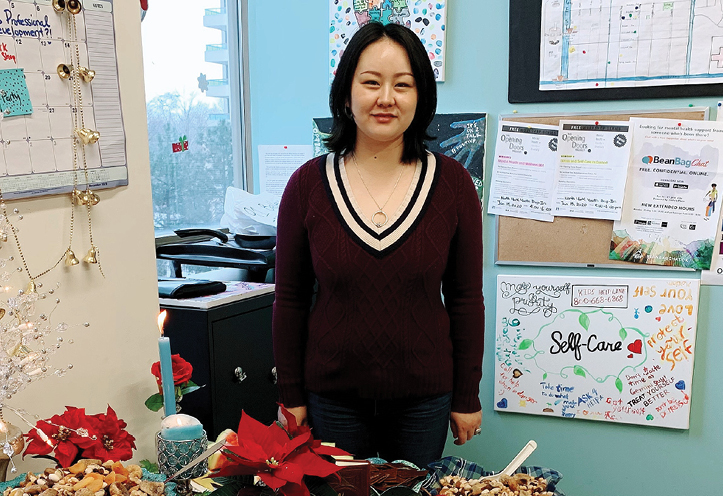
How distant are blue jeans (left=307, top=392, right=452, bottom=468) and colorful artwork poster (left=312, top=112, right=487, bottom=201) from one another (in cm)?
105

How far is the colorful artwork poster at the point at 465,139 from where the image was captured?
2162mm

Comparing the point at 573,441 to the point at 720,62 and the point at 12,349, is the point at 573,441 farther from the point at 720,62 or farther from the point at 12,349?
the point at 12,349

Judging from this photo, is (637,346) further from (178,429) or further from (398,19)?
(178,429)

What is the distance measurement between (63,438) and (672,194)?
185 cm

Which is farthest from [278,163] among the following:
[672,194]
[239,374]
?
[672,194]

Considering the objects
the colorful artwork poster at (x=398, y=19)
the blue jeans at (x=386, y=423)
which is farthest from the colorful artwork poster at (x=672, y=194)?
the blue jeans at (x=386, y=423)

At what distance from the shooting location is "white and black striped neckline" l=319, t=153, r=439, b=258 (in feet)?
4.04

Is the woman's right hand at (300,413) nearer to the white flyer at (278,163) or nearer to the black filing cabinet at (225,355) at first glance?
the black filing cabinet at (225,355)

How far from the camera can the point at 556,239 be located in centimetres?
212

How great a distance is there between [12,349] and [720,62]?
79.1 inches

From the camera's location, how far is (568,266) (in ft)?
6.96

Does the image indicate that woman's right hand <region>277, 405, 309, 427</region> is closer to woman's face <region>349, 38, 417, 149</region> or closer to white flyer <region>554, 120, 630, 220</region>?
woman's face <region>349, 38, 417, 149</region>

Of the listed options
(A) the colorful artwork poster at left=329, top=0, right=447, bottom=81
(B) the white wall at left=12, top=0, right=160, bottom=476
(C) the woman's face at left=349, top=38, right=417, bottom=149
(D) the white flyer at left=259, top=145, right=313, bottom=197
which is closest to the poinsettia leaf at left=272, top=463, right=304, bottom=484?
(B) the white wall at left=12, top=0, right=160, bottom=476

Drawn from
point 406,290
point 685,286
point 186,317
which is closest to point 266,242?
point 186,317
